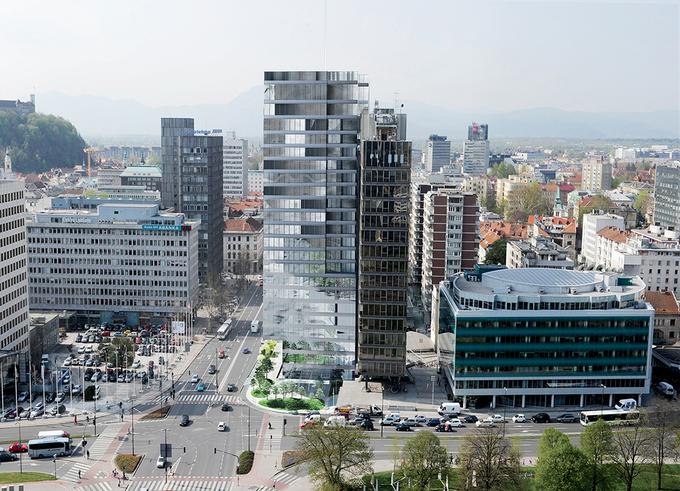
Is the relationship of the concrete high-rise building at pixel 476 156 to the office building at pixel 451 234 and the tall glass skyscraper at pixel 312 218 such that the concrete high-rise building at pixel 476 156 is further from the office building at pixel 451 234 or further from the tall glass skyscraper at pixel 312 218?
the tall glass skyscraper at pixel 312 218

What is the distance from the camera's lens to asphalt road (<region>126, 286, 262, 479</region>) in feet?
70.8

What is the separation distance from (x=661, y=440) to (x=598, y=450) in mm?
2360

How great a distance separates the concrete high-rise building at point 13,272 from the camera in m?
27.9

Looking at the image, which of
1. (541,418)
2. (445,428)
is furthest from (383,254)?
(541,418)

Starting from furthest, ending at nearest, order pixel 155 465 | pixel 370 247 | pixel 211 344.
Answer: pixel 211 344
pixel 370 247
pixel 155 465

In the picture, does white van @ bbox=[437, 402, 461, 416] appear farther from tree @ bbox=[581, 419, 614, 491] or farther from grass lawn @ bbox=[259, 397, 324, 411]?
tree @ bbox=[581, 419, 614, 491]

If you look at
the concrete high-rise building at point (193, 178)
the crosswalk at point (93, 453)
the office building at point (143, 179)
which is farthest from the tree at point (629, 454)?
the office building at point (143, 179)

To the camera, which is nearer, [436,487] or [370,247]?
[436,487]

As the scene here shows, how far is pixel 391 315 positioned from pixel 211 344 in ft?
32.6

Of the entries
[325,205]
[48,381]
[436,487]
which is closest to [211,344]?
[48,381]

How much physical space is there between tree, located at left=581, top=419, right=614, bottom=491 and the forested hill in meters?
78.2

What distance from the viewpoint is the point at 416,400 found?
2656cm

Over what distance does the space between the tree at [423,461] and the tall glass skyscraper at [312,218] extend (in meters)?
8.72

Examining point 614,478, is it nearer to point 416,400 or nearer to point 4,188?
point 416,400
